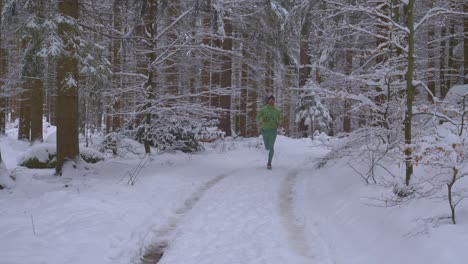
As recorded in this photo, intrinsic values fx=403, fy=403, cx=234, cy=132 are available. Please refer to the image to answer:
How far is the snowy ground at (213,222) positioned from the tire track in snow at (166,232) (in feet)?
0.11

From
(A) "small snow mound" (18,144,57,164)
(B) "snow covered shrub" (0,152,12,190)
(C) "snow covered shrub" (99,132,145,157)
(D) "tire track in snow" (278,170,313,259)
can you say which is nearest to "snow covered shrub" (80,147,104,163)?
(C) "snow covered shrub" (99,132,145,157)

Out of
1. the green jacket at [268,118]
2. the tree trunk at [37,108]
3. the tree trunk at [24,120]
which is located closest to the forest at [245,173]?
the green jacket at [268,118]

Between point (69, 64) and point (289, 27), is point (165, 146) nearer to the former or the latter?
point (69, 64)

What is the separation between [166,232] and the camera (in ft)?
19.1

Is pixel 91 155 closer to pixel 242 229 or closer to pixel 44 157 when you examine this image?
pixel 44 157

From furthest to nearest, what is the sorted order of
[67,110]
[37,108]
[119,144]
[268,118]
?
[37,108] → [268,118] → [119,144] → [67,110]

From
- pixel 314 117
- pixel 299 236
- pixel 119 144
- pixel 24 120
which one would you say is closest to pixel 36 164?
pixel 119 144

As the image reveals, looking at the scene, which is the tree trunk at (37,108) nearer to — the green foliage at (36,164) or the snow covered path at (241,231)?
the green foliage at (36,164)

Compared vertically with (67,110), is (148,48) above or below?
above

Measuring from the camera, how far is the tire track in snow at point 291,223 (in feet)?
16.8

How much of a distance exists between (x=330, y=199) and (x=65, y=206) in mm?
4464

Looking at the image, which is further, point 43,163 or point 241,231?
point 43,163

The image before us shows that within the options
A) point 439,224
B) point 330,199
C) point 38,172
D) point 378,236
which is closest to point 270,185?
point 330,199

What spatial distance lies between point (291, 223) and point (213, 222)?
47.6 inches
